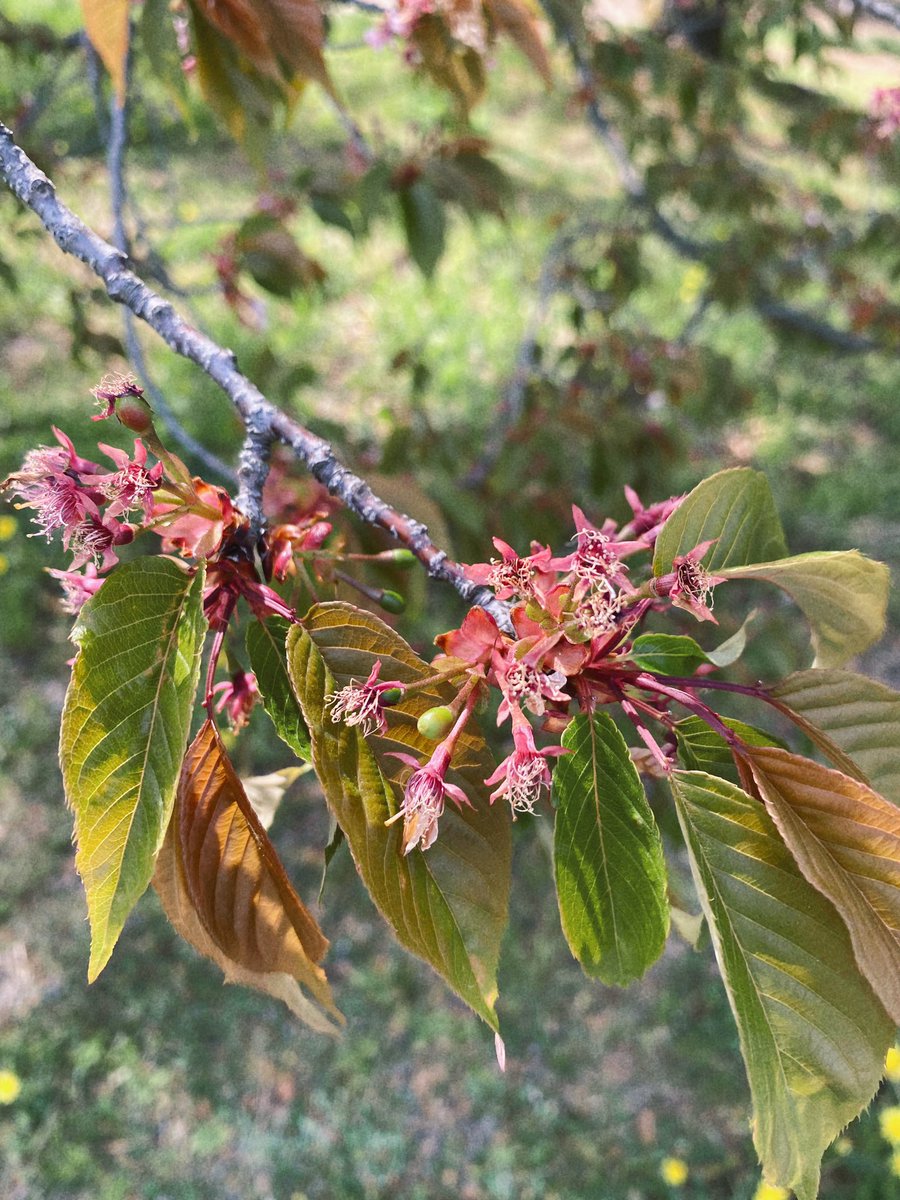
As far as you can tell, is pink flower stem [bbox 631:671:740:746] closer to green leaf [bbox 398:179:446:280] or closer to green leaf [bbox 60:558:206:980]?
green leaf [bbox 60:558:206:980]

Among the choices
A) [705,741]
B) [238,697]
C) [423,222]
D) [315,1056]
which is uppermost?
[423,222]

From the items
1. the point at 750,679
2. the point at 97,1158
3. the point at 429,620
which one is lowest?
the point at 97,1158

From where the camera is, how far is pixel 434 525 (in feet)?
4.04

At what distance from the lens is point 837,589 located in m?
0.75

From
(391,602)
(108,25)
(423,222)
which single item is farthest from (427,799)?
(423,222)

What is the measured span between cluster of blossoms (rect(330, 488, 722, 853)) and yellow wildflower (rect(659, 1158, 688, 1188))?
1.74m

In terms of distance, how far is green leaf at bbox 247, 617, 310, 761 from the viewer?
74 centimetres

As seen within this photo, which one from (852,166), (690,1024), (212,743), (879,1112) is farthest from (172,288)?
(852,166)

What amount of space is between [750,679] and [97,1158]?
6.04 ft

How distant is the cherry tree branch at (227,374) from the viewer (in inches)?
30.1

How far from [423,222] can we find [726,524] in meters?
1.17

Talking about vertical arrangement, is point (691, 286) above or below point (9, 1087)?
above

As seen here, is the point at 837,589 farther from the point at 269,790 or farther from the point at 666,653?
the point at 269,790

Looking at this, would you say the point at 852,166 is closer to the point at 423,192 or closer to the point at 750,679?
the point at 423,192
